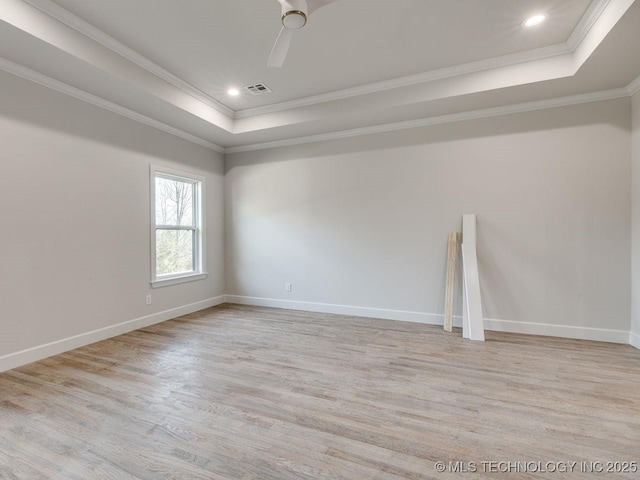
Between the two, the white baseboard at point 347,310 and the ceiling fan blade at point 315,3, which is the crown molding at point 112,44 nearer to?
the ceiling fan blade at point 315,3

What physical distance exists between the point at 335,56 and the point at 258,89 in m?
1.15

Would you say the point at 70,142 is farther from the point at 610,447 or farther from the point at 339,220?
the point at 610,447

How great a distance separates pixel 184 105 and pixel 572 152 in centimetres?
456

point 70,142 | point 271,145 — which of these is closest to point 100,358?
point 70,142

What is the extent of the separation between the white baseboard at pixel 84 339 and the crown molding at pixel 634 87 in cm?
598

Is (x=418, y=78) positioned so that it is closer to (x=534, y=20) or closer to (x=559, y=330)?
(x=534, y=20)

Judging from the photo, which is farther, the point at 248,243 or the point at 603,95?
the point at 248,243

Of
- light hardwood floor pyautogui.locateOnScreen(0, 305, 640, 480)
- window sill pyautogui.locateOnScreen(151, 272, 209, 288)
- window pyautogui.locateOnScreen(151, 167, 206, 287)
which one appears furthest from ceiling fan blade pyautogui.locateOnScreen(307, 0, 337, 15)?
window sill pyautogui.locateOnScreen(151, 272, 209, 288)

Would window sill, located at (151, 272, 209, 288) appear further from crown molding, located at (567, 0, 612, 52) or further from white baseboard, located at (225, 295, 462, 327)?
crown molding, located at (567, 0, 612, 52)

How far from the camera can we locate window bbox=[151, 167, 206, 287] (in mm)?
4207

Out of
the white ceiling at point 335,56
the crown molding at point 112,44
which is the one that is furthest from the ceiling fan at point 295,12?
the crown molding at point 112,44

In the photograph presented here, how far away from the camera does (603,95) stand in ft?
10.9

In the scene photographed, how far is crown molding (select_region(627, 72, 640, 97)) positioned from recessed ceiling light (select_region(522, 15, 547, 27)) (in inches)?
53.8

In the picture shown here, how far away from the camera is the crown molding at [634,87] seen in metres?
3.06
